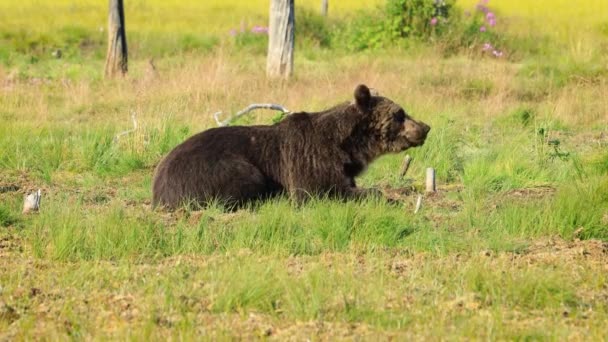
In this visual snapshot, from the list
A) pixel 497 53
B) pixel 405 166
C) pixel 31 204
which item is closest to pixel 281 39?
pixel 497 53

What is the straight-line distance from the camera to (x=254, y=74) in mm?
17781

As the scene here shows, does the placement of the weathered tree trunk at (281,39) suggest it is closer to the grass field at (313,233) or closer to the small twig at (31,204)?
the grass field at (313,233)

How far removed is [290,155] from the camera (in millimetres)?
9336

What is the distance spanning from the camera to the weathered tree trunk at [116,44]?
20.2m

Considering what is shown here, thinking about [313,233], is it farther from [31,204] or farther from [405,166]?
[405,166]

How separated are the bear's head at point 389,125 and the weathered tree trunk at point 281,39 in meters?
8.53

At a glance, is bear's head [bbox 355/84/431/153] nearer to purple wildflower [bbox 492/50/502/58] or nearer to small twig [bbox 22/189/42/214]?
small twig [bbox 22/189/42/214]

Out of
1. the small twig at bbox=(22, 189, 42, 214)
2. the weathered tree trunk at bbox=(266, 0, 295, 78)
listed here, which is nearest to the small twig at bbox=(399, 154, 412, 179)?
the small twig at bbox=(22, 189, 42, 214)

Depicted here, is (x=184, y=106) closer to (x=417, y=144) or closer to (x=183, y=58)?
(x=417, y=144)

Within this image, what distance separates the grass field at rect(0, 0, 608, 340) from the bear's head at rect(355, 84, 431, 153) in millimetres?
525

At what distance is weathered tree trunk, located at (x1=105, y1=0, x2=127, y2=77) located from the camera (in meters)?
20.2

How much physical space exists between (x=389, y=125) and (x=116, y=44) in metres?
11.8

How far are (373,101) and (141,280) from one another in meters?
3.73

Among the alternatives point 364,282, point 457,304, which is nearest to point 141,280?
point 364,282
